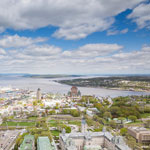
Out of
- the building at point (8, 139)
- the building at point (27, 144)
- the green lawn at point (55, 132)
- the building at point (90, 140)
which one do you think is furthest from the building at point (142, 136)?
the building at point (8, 139)

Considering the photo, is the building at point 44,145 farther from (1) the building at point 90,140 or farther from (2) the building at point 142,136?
(2) the building at point 142,136

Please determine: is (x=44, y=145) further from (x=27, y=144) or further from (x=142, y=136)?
(x=142, y=136)

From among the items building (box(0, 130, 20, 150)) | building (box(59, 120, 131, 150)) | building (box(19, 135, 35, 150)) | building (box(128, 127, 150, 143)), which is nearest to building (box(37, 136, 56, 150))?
building (box(19, 135, 35, 150))

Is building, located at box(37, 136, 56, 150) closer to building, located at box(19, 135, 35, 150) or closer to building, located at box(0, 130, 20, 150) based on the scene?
building, located at box(19, 135, 35, 150)

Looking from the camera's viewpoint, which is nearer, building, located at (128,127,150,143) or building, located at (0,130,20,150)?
building, located at (0,130,20,150)

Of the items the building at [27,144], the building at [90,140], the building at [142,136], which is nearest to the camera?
the building at [27,144]

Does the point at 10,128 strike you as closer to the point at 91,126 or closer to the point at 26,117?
the point at 26,117

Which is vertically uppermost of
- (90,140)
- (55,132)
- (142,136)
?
(90,140)

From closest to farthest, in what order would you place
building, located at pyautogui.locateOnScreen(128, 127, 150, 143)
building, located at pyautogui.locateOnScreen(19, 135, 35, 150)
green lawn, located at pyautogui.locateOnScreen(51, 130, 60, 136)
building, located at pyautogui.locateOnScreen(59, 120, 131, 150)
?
building, located at pyautogui.locateOnScreen(19, 135, 35, 150) < building, located at pyautogui.locateOnScreen(59, 120, 131, 150) < building, located at pyautogui.locateOnScreen(128, 127, 150, 143) < green lawn, located at pyautogui.locateOnScreen(51, 130, 60, 136)

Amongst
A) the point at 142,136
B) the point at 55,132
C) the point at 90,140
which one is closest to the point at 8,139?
the point at 55,132
